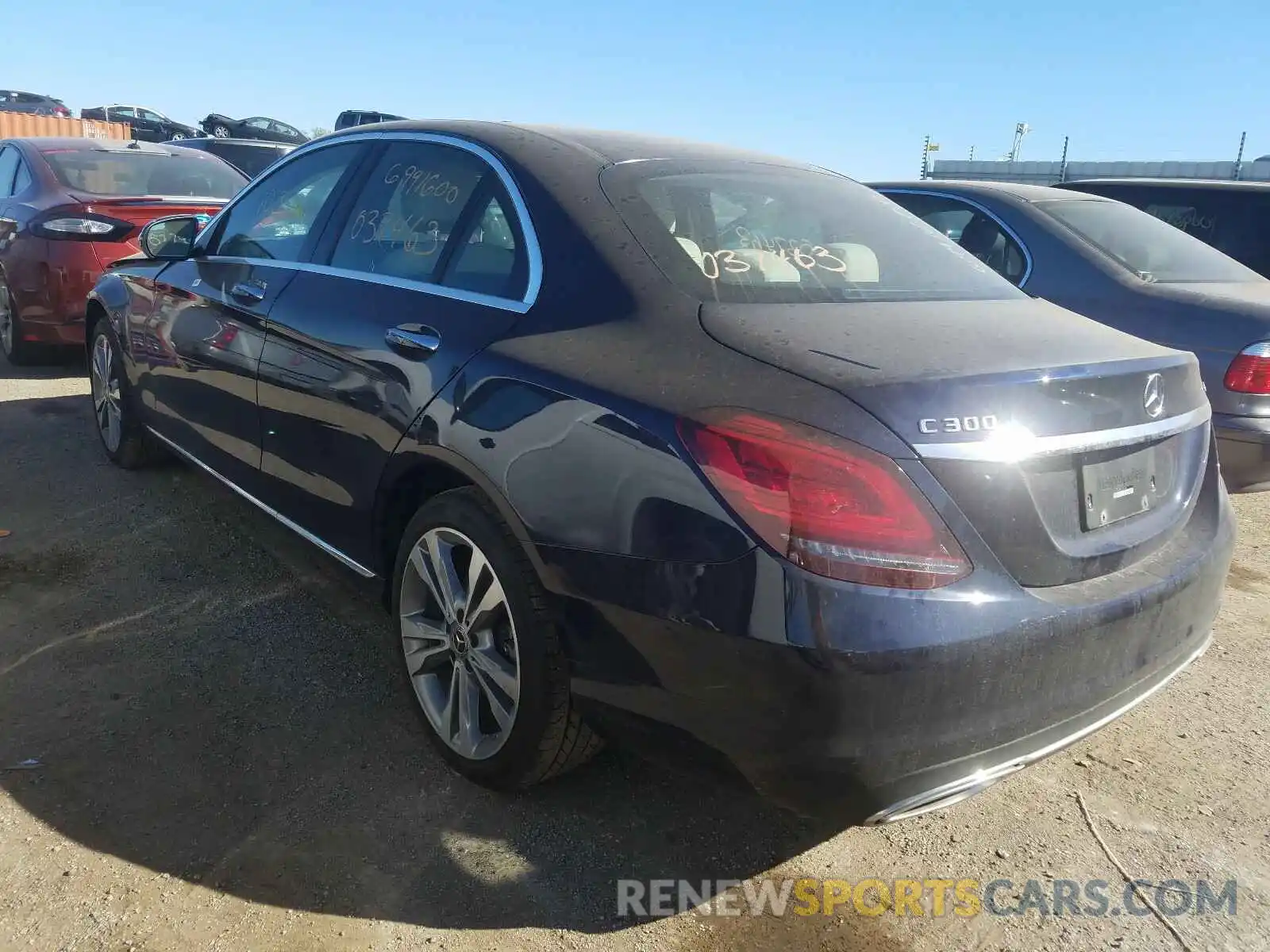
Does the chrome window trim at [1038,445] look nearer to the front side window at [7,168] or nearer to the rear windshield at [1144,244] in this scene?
the rear windshield at [1144,244]

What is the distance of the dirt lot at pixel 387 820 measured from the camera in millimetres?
2184

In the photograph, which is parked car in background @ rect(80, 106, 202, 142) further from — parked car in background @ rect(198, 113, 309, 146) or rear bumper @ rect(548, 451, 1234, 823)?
rear bumper @ rect(548, 451, 1234, 823)

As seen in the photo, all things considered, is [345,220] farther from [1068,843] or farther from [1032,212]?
[1032,212]

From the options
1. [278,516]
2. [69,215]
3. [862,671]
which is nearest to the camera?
[862,671]

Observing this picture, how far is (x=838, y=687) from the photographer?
1.85 m

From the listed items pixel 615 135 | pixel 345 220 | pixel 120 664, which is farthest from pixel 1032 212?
pixel 120 664

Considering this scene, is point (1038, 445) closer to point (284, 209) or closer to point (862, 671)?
point (862, 671)

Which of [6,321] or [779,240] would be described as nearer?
[779,240]

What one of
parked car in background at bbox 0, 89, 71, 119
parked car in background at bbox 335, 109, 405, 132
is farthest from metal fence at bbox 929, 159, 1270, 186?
parked car in background at bbox 0, 89, 71, 119

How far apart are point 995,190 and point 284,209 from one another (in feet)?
12.2

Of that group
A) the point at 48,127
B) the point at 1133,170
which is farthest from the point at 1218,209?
the point at 48,127

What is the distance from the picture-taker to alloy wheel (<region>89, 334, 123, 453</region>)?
4.89 metres

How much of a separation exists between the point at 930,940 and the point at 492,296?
1.78 meters

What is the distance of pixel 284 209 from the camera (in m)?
3.70
